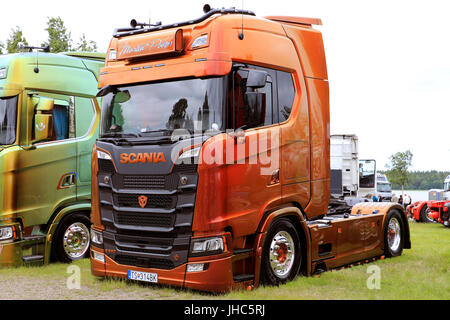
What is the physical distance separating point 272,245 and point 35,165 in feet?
15.5

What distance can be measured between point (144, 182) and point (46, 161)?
11.3 ft

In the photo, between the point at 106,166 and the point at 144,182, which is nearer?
the point at 144,182

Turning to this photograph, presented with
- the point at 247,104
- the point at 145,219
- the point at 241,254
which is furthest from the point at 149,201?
the point at 247,104

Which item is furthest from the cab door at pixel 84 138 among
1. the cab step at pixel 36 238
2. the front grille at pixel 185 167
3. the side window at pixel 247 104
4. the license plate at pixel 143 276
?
the side window at pixel 247 104

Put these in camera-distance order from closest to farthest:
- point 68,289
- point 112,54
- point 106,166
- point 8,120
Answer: point 106,166, point 68,289, point 112,54, point 8,120

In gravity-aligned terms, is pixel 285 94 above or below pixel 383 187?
above

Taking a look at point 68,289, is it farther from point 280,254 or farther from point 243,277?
point 280,254

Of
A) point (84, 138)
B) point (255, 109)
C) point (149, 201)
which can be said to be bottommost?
point (149, 201)

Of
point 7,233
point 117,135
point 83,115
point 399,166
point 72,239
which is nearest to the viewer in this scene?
point 117,135

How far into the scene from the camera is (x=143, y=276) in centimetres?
727

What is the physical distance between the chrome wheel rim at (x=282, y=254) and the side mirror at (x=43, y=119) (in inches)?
184

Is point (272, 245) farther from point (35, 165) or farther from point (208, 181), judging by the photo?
point (35, 165)

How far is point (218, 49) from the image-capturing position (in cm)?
703
